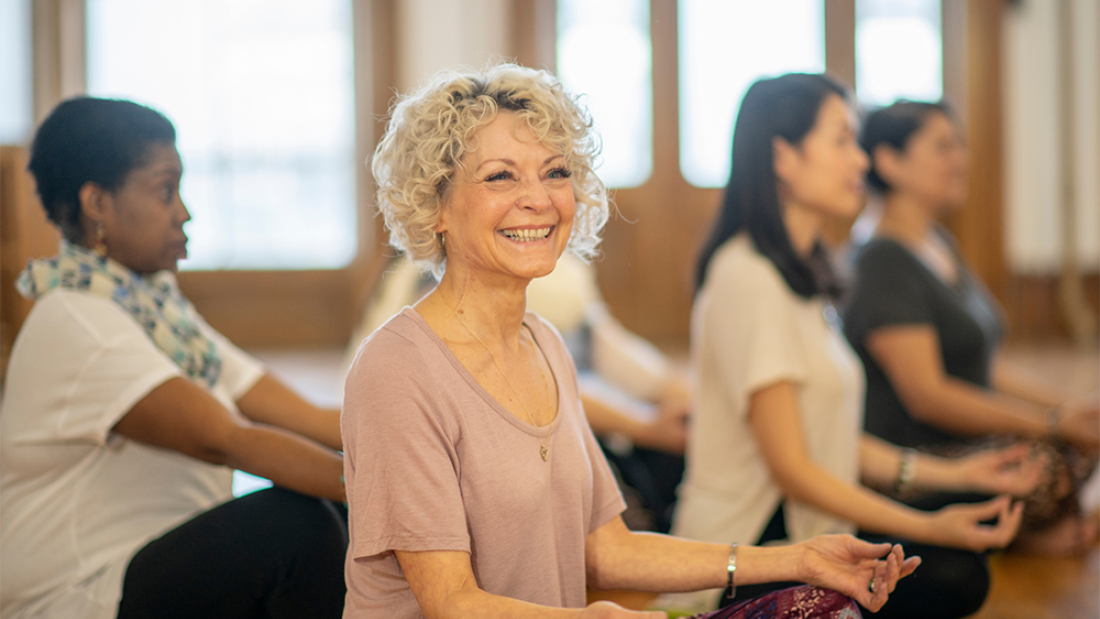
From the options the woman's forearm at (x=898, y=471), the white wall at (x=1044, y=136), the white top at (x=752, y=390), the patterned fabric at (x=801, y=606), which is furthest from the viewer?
the white wall at (x=1044, y=136)

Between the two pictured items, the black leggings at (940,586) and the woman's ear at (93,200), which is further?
the black leggings at (940,586)

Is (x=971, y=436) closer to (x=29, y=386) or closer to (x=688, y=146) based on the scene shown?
(x=29, y=386)

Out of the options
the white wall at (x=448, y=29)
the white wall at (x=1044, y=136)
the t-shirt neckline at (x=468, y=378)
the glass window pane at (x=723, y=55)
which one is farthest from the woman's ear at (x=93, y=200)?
the white wall at (x=1044, y=136)

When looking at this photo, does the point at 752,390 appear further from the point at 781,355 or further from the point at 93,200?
the point at 93,200

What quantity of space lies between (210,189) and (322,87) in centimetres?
102

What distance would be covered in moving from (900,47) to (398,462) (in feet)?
19.3

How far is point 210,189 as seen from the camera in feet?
19.7

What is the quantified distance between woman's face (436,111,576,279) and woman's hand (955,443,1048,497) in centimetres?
116

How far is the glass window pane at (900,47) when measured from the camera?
227 inches

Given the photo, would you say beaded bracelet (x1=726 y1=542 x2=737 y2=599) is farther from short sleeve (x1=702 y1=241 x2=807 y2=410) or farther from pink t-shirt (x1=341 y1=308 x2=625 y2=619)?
short sleeve (x1=702 y1=241 x2=807 y2=410)

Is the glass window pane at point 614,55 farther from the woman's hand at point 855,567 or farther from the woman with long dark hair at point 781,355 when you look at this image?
the woman's hand at point 855,567

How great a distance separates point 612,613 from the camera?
820 mm

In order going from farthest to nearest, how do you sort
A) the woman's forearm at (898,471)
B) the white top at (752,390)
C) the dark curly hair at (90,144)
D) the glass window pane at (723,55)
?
the glass window pane at (723,55) → the woman's forearm at (898,471) → the white top at (752,390) → the dark curly hair at (90,144)

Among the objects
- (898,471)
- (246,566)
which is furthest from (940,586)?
(246,566)
